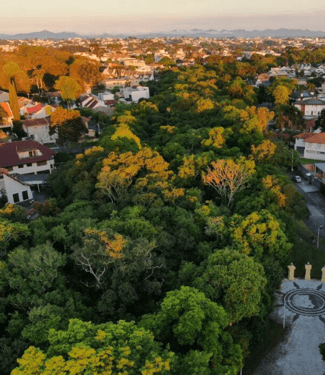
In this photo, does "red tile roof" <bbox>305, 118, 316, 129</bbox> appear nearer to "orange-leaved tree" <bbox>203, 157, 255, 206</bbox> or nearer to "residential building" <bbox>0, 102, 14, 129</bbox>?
"orange-leaved tree" <bbox>203, 157, 255, 206</bbox>

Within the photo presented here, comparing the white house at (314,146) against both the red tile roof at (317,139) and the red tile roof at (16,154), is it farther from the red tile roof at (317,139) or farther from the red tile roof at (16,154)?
the red tile roof at (16,154)

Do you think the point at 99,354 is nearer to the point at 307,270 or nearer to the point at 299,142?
the point at 307,270

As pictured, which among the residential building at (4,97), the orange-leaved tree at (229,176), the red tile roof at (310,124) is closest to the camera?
the orange-leaved tree at (229,176)

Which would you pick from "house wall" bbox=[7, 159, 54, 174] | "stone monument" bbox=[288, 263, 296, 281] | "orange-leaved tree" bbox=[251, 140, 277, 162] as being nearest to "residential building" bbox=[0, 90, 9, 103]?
"house wall" bbox=[7, 159, 54, 174]

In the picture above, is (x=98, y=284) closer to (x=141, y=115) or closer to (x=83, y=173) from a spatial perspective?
(x=83, y=173)

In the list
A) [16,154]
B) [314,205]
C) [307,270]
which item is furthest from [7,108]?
[307,270]

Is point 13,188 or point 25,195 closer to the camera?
point 13,188

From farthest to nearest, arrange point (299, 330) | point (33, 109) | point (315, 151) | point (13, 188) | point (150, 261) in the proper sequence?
1. point (33, 109)
2. point (315, 151)
3. point (13, 188)
4. point (299, 330)
5. point (150, 261)

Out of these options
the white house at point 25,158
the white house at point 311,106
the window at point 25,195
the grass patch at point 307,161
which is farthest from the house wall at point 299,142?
the window at point 25,195
